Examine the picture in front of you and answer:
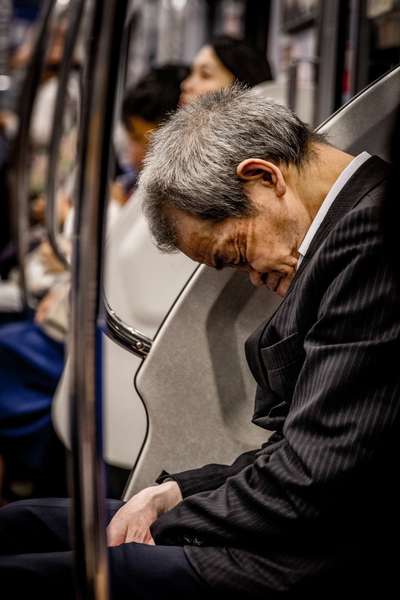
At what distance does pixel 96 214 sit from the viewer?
2.55ft

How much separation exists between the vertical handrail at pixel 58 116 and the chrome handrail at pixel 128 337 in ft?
0.90

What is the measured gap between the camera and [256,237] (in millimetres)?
1273

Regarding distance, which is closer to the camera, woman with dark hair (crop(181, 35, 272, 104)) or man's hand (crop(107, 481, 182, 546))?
man's hand (crop(107, 481, 182, 546))

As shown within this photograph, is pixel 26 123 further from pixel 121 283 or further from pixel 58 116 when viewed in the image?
pixel 121 283

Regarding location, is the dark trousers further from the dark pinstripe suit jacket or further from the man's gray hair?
the man's gray hair

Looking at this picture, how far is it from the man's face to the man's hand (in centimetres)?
37

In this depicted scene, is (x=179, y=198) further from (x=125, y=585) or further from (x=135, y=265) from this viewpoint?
(x=135, y=265)

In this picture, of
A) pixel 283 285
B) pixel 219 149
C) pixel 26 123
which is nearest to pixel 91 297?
pixel 219 149

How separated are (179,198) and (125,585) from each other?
55cm

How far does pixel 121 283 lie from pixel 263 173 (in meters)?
1.32

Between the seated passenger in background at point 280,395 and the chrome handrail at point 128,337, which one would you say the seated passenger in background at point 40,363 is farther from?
the seated passenger in background at point 280,395

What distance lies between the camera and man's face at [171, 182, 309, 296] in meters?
1.25

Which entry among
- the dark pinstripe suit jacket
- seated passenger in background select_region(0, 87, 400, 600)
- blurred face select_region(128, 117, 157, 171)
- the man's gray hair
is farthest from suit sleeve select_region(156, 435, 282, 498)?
blurred face select_region(128, 117, 157, 171)

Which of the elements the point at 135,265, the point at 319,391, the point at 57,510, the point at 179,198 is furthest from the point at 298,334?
the point at 135,265
